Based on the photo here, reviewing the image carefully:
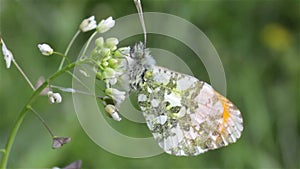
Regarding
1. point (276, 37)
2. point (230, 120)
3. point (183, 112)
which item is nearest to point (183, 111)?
point (183, 112)

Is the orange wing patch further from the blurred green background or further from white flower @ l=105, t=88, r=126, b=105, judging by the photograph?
the blurred green background

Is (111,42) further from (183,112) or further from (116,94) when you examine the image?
(183,112)

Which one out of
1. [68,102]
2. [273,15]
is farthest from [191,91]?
[273,15]

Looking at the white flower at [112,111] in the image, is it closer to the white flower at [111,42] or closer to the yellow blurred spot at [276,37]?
the white flower at [111,42]

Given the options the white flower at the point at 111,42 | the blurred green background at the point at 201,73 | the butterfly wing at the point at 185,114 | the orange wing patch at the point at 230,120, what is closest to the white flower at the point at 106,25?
the white flower at the point at 111,42

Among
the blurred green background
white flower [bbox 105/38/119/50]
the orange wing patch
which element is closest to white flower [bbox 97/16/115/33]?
white flower [bbox 105/38/119/50]

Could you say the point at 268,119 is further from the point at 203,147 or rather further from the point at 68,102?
the point at 203,147

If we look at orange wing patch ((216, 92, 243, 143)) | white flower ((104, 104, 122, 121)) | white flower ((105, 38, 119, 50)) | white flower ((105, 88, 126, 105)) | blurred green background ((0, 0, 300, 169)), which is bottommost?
blurred green background ((0, 0, 300, 169))
